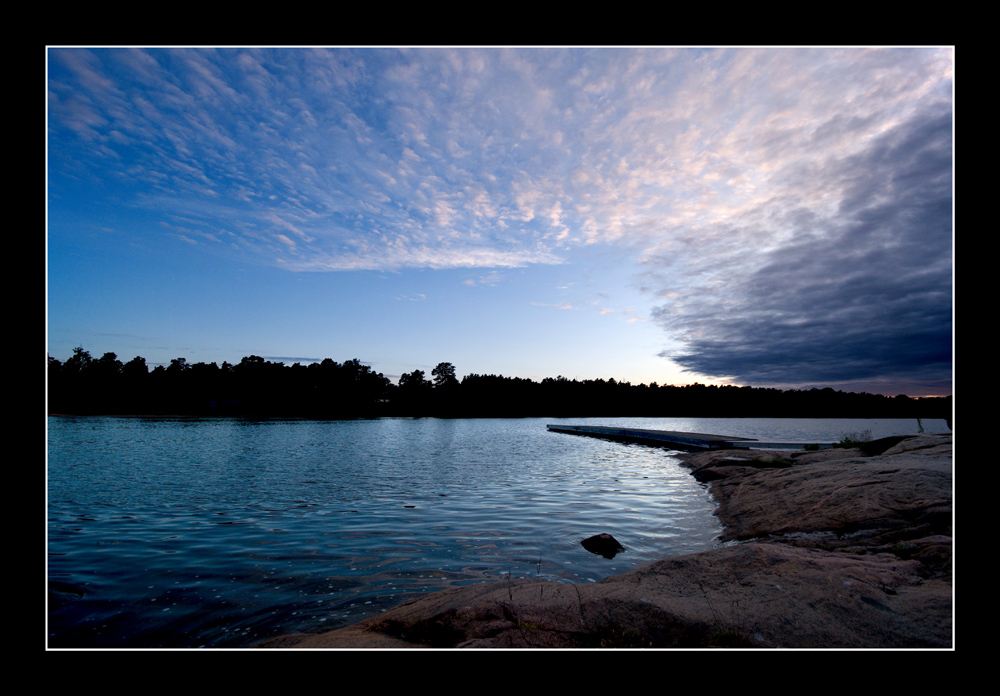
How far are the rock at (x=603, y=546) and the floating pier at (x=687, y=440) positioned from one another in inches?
1279

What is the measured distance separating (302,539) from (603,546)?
30.3ft

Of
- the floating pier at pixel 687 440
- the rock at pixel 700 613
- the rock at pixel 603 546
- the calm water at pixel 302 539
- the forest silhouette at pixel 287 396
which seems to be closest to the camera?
the rock at pixel 700 613

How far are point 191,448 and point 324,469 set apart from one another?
23089 millimetres

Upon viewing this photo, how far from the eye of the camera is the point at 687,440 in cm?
5216

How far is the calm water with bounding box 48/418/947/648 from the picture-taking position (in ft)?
26.7

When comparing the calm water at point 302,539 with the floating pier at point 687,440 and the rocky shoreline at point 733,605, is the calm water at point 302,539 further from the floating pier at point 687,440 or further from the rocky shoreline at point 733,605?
the floating pier at point 687,440

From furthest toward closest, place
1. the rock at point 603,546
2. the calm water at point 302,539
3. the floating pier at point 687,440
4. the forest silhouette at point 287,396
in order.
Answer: the forest silhouette at point 287,396 → the floating pier at point 687,440 → the rock at point 603,546 → the calm water at point 302,539

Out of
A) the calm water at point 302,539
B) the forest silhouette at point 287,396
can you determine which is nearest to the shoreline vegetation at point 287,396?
the forest silhouette at point 287,396

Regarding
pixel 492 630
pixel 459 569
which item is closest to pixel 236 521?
pixel 459 569

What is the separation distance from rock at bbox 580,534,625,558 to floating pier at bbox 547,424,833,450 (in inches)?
1279

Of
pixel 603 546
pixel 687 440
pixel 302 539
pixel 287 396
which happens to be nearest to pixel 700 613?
pixel 603 546

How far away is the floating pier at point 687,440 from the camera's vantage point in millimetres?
42781

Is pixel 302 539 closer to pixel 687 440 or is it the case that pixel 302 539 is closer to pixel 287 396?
pixel 687 440
